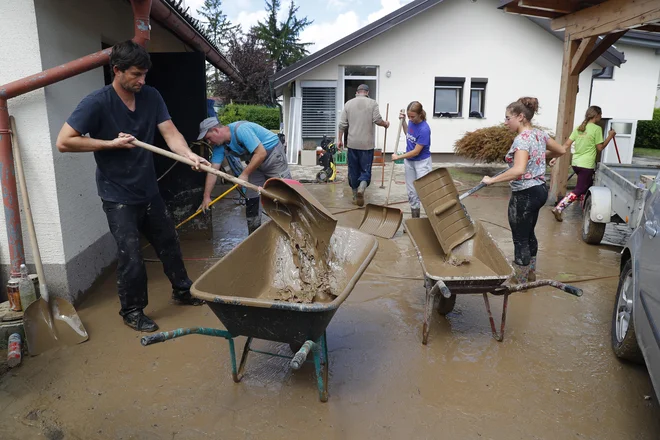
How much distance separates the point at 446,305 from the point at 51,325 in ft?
9.59

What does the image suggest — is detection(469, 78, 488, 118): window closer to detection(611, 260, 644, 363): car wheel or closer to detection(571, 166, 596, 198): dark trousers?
detection(571, 166, 596, 198): dark trousers

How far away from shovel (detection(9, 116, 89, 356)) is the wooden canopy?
6.71 meters

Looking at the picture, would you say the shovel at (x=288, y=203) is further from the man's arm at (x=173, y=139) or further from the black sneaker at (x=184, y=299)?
the black sneaker at (x=184, y=299)

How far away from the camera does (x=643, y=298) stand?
2.50m

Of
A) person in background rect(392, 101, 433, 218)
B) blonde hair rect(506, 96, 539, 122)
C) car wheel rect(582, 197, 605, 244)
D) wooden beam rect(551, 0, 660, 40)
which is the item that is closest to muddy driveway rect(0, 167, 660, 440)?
blonde hair rect(506, 96, 539, 122)

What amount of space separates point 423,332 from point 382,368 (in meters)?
0.46

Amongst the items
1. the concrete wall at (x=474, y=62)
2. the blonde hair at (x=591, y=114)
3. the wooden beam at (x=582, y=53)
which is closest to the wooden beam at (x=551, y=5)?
the wooden beam at (x=582, y=53)

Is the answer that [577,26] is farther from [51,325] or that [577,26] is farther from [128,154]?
[51,325]

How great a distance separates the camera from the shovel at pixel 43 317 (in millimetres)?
3260

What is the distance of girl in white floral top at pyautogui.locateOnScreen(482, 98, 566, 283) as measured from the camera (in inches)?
150

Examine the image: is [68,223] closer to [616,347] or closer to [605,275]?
[616,347]

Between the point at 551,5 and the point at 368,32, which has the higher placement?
the point at 368,32

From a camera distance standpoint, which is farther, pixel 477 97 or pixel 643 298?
pixel 477 97

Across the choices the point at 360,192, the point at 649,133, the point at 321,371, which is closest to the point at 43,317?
the point at 321,371
